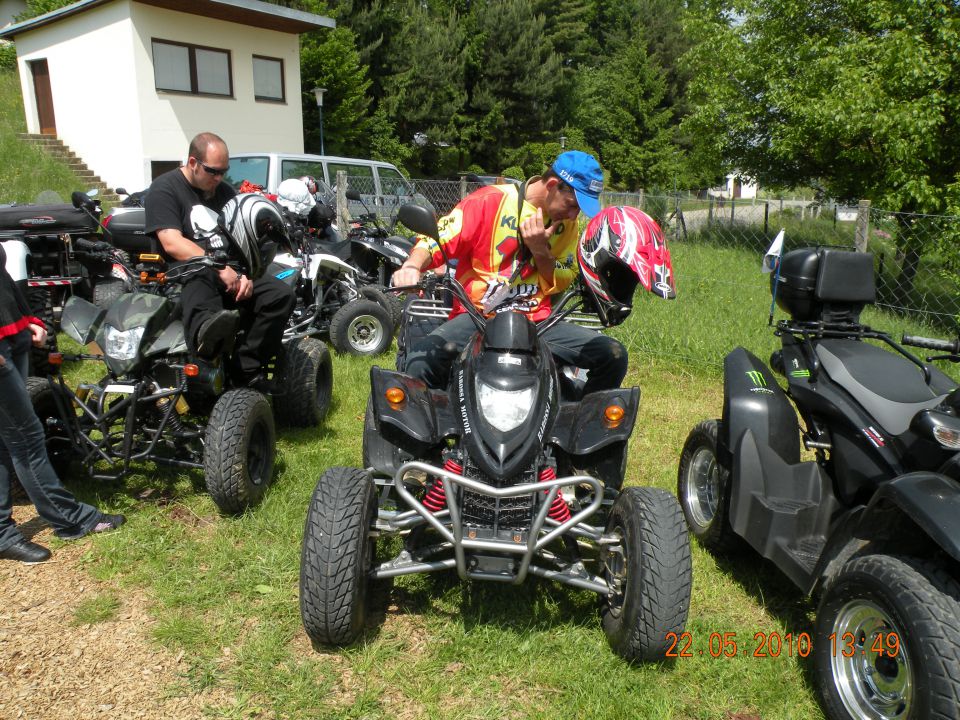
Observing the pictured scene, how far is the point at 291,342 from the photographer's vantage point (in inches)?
209

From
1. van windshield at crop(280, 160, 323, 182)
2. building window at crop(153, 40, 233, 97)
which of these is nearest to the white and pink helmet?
van windshield at crop(280, 160, 323, 182)

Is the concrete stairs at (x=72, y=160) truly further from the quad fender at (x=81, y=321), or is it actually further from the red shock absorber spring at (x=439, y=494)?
the red shock absorber spring at (x=439, y=494)

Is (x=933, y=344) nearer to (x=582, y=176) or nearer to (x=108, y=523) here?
(x=582, y=176)

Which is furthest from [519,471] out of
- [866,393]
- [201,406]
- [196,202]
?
[196,202]

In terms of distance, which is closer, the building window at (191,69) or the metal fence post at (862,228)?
the metal fence post at (862,228)

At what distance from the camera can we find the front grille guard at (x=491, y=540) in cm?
253

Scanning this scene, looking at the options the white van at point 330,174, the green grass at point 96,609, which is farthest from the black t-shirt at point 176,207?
the white van at point 330,174

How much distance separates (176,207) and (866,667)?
3.97m

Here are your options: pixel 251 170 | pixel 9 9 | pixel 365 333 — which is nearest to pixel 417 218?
pixel 365 333

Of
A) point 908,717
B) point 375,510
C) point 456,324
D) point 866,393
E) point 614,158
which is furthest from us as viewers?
Answer: point 614,158

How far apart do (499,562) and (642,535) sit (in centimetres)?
51

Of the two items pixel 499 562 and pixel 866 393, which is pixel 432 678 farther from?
pixel 866 393

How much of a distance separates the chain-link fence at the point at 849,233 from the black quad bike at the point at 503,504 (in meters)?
4.49
